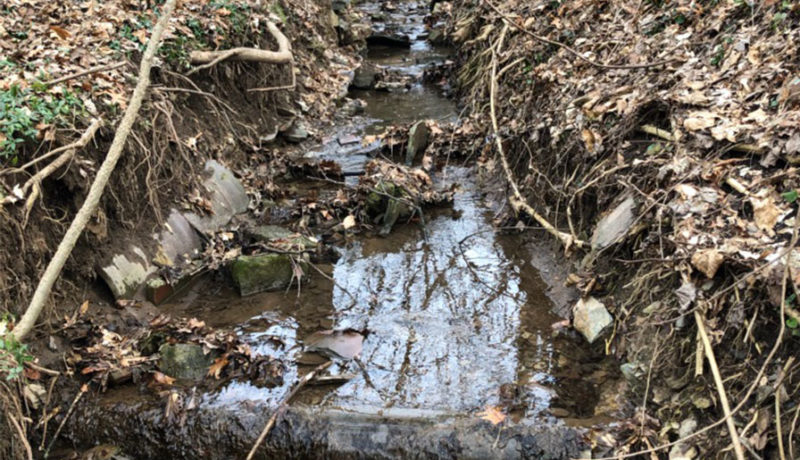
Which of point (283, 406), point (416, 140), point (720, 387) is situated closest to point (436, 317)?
point (283, 406)

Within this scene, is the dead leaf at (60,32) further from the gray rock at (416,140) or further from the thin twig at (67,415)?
the gray rock at (416,140)

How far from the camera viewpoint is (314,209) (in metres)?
7.38

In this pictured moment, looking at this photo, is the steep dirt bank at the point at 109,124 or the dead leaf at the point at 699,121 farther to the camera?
the dead leaf at the point at 699,121

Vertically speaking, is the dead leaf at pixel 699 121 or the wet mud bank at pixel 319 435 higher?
the dead leaf at pixel 699 121

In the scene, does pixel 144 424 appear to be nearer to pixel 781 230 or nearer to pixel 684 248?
pixel 684 248

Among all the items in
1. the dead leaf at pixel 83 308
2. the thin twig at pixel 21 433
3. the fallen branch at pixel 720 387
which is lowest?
the thin twig at pixel 21 433

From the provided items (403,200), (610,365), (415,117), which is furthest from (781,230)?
(415,117)

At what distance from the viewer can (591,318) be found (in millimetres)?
4922

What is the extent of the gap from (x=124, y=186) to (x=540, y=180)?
4.23 m

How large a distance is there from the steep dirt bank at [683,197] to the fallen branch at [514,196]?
2.1 inches

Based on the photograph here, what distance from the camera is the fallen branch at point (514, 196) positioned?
579cm

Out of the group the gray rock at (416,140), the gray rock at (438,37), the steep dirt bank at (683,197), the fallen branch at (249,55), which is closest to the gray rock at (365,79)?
the gray rock at (438,37)

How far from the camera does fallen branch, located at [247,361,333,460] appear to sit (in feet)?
13.5

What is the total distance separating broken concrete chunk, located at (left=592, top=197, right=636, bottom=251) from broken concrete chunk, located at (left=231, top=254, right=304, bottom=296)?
2.85 m
